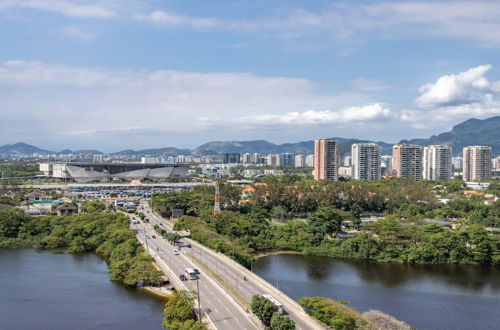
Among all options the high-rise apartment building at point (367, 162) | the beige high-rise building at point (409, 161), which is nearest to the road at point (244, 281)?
the high-rise apartment building at point (367, 162)

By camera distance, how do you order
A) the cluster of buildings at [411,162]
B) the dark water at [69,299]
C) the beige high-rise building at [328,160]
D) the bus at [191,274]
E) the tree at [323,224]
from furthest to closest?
the cluster of buildings at [411,162]
the beige high-rise building at [328,160]
the tree at [323,224]
the bus at [191,274]
the dark water at [69,299]

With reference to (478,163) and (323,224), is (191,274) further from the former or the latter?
(478,163)

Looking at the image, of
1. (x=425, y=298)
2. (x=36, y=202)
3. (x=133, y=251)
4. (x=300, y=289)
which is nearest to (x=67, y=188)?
(x=36, y=202)

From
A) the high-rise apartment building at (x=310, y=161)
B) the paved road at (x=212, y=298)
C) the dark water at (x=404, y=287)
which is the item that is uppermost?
the high-rise apartment building at (x=310, y=161)

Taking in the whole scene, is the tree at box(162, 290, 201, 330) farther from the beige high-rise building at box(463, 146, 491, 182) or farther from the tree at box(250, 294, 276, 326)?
the beige high-rise building at box(463, 146, 491, 182)

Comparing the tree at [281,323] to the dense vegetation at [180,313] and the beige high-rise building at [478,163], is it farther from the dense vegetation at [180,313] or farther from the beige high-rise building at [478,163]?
the beige high-rise building at [478,163]

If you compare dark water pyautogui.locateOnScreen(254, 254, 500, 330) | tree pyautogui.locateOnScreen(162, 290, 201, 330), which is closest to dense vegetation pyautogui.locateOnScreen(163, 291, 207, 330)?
tree pyautogui.locateOnScreen(162, 290, 201, 330)

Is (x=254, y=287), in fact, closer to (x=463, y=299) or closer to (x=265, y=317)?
(x=265, y=317)

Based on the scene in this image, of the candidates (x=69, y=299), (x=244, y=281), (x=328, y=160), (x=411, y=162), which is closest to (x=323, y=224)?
(x=244, y=281)
